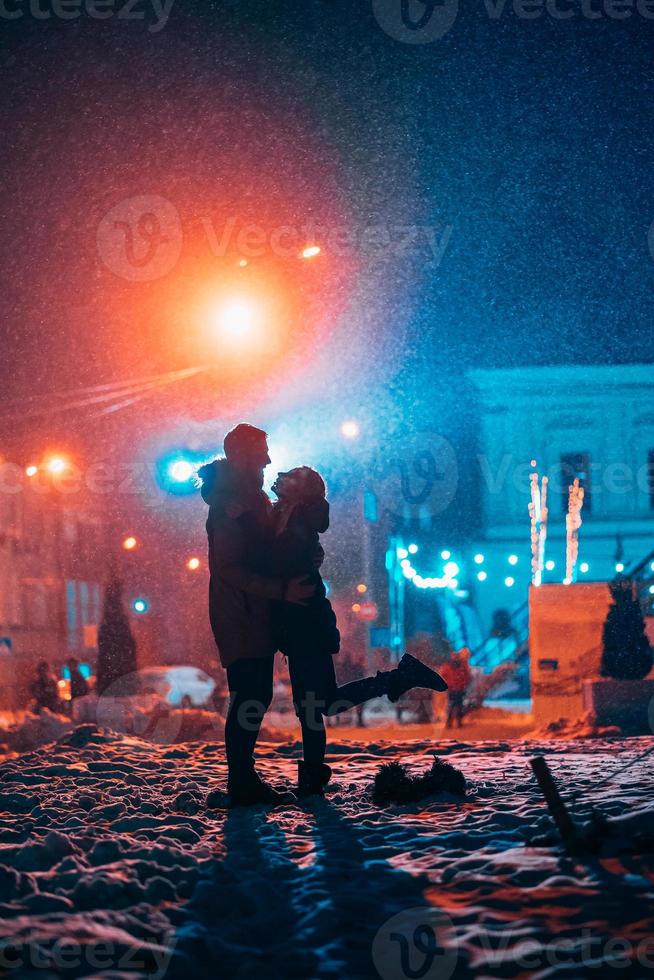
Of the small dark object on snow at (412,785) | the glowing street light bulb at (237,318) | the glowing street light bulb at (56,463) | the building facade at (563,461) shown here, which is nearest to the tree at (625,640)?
the glowing street light bulb at (237,318)

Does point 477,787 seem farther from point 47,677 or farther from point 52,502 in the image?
point 52,502

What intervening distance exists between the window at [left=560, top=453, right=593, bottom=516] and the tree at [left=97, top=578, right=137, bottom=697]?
28.0 m

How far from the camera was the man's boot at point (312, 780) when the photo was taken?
6664 millimetres

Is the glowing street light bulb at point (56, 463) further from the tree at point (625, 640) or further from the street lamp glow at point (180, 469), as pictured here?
the tree at point (625, 640)

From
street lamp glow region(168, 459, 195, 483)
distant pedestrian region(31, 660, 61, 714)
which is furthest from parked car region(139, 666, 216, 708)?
street lamp glow region(168, 459, 195, 483)

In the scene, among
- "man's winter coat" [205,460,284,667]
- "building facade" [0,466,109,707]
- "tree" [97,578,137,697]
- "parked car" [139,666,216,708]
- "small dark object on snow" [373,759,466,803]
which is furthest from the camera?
"building facade" [0,466,109,707]

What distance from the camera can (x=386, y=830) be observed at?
17.9 feet

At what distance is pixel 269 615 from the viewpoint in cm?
667

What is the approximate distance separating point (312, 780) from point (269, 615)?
3.62 ft

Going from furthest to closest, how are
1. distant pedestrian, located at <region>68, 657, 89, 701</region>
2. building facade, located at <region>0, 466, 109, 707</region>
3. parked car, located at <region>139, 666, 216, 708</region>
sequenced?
building facade, located at <region>0, 466, 109, 707</region>, parked car, located at <region>139, 666, 216, 708</region>, distant pedestrian, located at <region>68, 657, 89, 701</region>

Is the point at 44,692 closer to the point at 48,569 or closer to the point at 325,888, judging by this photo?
the point at 325,888

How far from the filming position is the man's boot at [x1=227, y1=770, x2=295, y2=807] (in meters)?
6.49

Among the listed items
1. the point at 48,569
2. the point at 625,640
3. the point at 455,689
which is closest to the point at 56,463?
the point at 48,569

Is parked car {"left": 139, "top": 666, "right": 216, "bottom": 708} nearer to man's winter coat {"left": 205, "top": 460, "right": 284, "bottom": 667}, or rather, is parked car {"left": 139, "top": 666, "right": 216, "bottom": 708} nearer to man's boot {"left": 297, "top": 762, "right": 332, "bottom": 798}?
man's boot {"left": 297, "top": 762, "right": 332, "bottom": 798}
